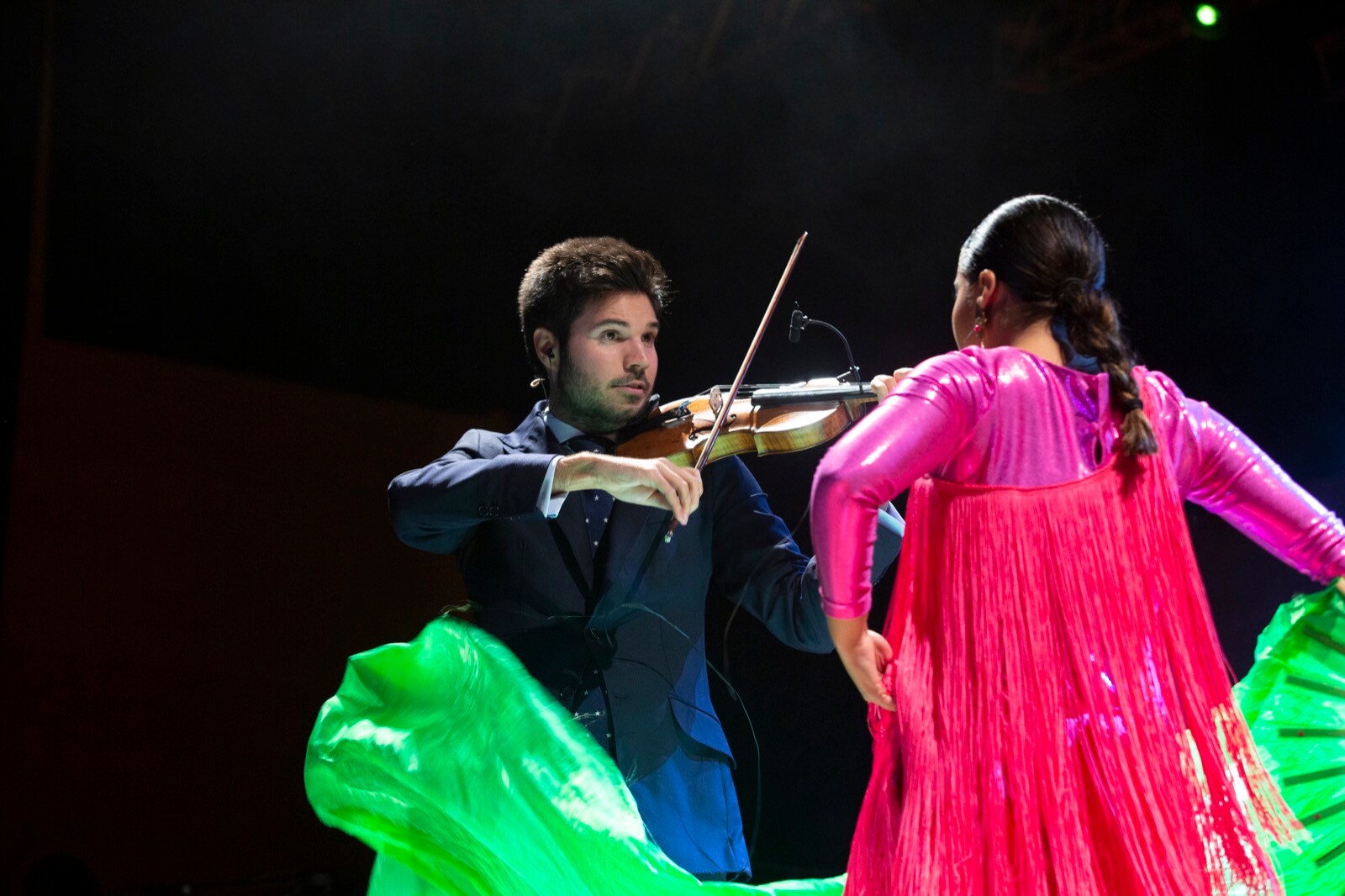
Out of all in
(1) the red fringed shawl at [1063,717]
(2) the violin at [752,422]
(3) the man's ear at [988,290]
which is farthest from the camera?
(2) the violin at [752,422]

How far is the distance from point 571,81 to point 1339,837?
2.60 metres

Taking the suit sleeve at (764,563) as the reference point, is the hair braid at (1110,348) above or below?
above

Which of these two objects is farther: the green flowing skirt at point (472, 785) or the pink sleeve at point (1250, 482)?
the pink sleeve at point (1250, 482)

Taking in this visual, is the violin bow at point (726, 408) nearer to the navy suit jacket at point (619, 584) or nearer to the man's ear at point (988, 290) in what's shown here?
the navy suit jacket at point (619, 584)

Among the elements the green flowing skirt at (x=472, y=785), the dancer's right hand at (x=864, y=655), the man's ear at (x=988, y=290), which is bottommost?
the green flowing skirt at (x=472, y=785)

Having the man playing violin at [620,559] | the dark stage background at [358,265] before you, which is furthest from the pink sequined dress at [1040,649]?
the dark stage background at [358,265]

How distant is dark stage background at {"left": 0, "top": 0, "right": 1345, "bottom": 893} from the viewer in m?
2.94

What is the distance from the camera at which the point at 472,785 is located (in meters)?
1.23

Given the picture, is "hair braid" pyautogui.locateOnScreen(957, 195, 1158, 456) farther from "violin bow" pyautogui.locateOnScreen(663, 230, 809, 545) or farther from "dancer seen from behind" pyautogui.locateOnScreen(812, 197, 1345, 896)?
"violin bow" pyautogui.locateOnScreen(663, 230, 809, 545)

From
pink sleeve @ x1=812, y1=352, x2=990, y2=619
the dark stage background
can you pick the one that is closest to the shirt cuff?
pink sleeve @ x1=812, y1=352, x2=990, y2=619

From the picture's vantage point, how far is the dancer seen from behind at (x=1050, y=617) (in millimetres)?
1103

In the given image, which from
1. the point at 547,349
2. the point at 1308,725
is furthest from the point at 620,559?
the point at 1308,725

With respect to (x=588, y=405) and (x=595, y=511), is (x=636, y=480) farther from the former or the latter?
(x=588, y=405)

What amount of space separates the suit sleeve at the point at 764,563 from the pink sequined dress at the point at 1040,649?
480mm
